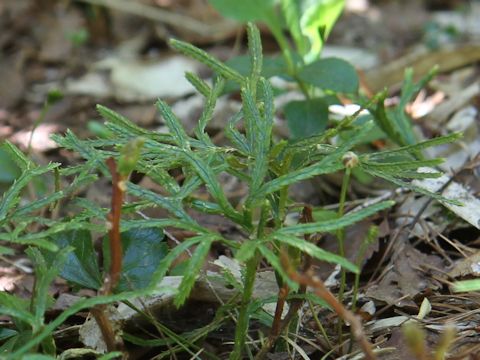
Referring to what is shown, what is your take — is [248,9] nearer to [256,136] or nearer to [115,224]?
[256,136]

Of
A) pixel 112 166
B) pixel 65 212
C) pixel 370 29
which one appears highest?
pixel 112 166

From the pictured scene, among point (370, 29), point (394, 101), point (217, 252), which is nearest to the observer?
point (217, 252)

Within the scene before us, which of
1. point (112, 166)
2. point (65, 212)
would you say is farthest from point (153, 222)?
point (65, 212)

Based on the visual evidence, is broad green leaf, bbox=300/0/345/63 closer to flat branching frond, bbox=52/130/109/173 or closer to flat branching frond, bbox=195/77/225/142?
flat branching frond, bbox=195/77/225/142

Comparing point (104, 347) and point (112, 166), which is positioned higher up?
point (112, 166)

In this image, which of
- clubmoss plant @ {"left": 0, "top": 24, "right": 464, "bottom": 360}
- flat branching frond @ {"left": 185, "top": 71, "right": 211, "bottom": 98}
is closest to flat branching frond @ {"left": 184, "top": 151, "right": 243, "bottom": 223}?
clubmoss plant @ {"left": 0, "top": 24, "right": 464, "bottom": 360}

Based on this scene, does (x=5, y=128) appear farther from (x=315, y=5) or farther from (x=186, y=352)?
(x=186, y=352)
